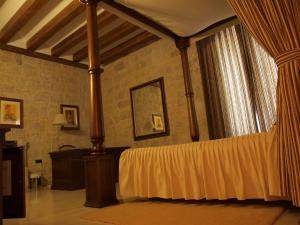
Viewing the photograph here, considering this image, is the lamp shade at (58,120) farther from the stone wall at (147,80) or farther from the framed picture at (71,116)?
the stone wall at (147,80)

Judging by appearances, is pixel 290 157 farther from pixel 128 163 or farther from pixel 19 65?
pixel 19 65

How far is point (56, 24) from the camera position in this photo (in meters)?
4.80

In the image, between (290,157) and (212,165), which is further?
(212,165)

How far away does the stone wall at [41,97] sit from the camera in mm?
5391

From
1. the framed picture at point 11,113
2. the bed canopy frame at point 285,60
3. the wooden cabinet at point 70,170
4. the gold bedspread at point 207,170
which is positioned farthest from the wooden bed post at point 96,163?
the framed picture at point 11,113

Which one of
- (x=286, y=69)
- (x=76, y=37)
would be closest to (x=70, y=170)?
(x=76, y=37)

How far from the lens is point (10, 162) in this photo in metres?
1.80

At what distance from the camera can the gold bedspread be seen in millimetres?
1863

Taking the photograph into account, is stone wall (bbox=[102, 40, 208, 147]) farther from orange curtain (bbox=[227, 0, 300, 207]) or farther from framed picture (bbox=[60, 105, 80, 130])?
orange curtain (bbox=[227, 0, 300, 207])

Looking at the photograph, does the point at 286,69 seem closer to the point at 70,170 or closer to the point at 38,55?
the point at 70,170

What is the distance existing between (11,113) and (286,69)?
532 cm

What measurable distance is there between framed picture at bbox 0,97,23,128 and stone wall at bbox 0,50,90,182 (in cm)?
11

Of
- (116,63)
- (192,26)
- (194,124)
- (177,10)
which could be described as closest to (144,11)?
(177,10)

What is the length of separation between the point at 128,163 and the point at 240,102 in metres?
2.49
